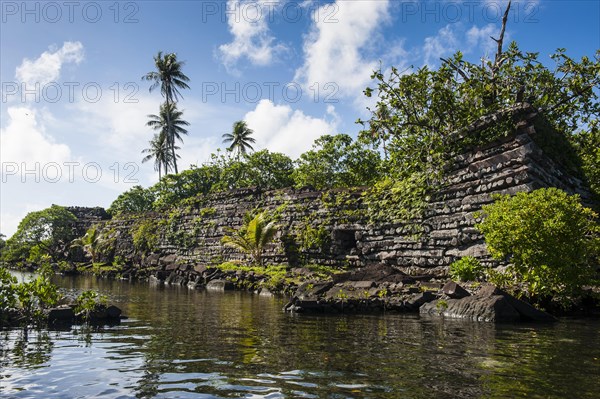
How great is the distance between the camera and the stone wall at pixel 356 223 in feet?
47.2

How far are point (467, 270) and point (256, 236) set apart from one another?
1261cm

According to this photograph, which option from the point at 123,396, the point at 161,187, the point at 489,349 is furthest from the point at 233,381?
the point at 161,187

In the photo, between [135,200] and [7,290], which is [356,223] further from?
[135,200]

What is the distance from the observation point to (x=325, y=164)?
32.9m

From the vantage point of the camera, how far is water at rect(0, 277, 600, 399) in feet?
14.7

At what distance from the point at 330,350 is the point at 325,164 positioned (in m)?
26.9

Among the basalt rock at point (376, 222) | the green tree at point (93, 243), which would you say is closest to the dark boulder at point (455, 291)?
the basalt rock at point (376, 222)

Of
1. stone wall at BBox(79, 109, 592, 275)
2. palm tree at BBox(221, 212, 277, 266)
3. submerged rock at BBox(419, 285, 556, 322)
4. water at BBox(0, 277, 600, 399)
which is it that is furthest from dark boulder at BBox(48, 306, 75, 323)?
palm tree at BBox(221, 212, 277, 266)

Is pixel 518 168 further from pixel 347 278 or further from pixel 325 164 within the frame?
pixel 325 164

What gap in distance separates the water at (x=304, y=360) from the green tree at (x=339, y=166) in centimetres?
2290

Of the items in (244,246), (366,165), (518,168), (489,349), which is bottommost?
(489,349)

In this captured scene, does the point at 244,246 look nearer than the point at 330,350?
No

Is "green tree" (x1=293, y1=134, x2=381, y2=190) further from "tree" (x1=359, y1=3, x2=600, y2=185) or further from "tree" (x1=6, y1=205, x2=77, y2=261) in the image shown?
"tree" (x1=6, y1=205, x2=77, y2=261)

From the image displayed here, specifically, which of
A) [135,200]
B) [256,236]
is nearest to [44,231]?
[135,200]
